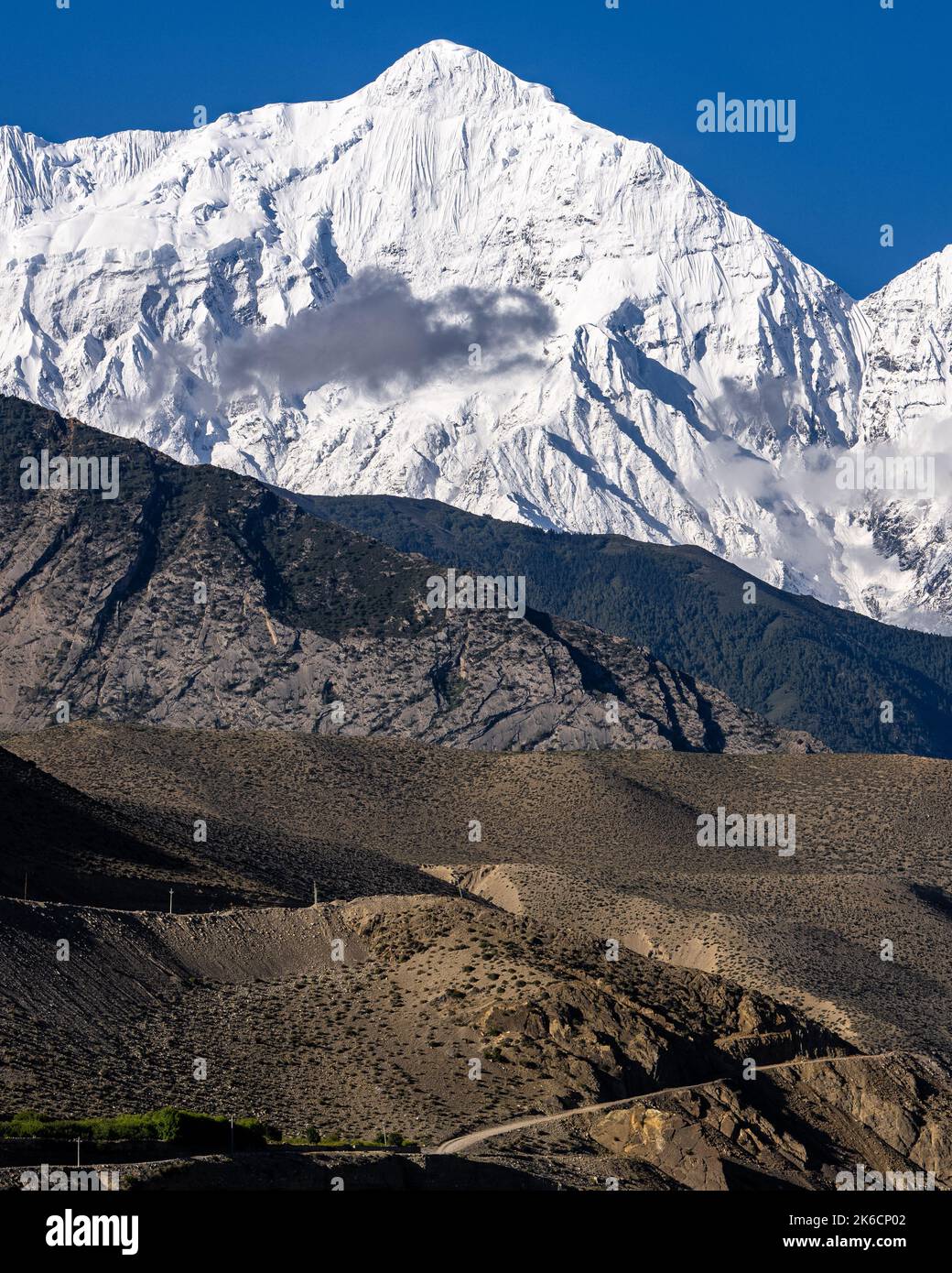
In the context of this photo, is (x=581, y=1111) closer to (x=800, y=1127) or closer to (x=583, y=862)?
(x=800, y=1127)

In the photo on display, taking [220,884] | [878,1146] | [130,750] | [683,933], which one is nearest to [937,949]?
[683,933]

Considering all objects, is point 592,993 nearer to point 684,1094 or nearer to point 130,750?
point 684,1094

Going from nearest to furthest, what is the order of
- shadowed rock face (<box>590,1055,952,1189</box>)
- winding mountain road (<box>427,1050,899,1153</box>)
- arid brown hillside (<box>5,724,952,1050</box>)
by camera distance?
winding mountain road (<box>427,1050,899,1153</box>) < shadowed rock face (<box>590,1055,952,1189</box>) < arid brown hillside (<box>5,724,952,1050</box>)

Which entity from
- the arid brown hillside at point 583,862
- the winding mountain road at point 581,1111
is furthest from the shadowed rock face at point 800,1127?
the arid brown hillside at point 583,862

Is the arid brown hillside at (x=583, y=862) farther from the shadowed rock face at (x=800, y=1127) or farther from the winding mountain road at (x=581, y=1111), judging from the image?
the shadowed rock face at (x=800, y=1127)

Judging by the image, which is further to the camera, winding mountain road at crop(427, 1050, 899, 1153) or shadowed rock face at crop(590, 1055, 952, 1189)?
shadowed rock face at crop(590, 1055, 952, 1189)

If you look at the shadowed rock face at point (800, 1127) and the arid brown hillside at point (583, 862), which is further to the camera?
the arid brown hillside at point (583, 862)

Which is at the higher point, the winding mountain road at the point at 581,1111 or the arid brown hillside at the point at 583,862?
the arid brown hillside at the point at 583,862

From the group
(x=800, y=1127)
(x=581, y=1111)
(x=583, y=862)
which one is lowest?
(x=800, y=1127)

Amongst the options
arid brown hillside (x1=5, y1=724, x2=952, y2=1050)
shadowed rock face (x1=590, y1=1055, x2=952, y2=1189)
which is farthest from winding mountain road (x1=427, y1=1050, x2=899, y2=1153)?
arid brown hillside (x1=5, y1=724, x2=952, y2=1050)

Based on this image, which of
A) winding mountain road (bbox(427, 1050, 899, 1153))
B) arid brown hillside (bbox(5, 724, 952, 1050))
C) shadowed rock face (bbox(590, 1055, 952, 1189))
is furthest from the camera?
arid brown hillside (bbox(5, 724, 952, 1050))

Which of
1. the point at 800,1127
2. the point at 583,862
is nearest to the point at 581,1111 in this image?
the point at 800,1127

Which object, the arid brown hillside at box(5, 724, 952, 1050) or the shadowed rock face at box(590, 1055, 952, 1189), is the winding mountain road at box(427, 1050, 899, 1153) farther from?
the arid brown hillside at box(5, 724, 952, 1050)
